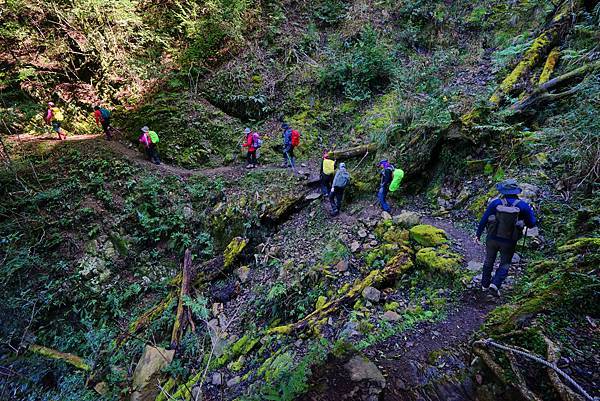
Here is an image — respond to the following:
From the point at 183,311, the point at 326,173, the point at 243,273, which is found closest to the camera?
the point at 183,311

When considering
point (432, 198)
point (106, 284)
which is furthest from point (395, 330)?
point (106, 284)

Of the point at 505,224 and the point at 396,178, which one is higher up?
the point at 505,224

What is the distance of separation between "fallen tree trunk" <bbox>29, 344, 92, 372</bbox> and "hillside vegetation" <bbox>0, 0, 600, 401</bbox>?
0.19 ft

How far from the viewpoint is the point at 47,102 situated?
45.7 ft

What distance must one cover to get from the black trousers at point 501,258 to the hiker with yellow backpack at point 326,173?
213 inches

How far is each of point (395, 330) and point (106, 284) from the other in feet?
32.0

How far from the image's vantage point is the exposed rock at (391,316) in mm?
4656

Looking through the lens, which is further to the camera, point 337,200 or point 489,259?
point 337,200

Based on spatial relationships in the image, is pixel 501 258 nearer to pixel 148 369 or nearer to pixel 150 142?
pixel 148 369

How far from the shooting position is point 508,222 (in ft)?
14.0

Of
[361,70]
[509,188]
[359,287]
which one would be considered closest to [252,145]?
[361,70]

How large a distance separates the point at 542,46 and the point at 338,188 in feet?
24.1

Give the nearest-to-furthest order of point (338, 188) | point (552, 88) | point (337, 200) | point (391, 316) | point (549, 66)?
point (391, 316) < point (552, 88) < point (549, 66) < point (338, 188) < point (337, 200)

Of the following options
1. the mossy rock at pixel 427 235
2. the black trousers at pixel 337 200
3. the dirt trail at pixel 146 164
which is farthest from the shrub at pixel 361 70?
the mossy rock at pixel 427 235
